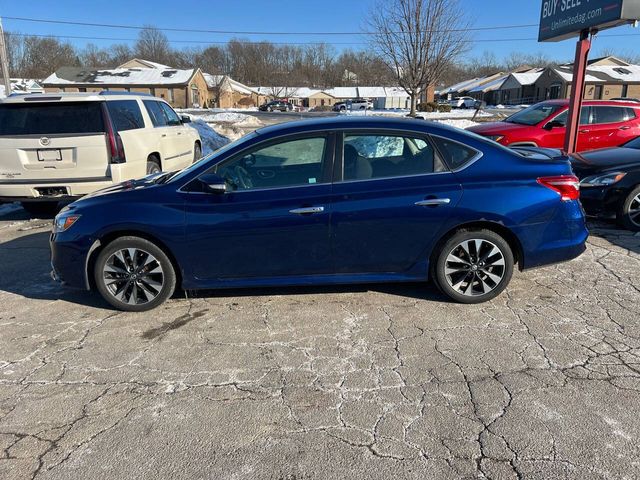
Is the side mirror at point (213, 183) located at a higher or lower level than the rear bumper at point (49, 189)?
higher

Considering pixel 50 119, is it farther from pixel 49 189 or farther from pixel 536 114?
pixel 536 114

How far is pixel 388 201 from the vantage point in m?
3.87

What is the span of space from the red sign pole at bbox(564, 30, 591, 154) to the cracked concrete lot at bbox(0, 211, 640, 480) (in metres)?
5.28

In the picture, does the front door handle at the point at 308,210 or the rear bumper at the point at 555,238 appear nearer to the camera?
the front door handle at the point at 308,210

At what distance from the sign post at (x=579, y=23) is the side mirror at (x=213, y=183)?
7.36 m

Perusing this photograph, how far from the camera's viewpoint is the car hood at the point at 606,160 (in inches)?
253

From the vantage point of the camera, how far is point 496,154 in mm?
4035

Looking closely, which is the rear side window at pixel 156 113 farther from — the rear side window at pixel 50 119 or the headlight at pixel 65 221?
the headlight at pixel 65 221

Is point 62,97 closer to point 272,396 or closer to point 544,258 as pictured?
point 272,396

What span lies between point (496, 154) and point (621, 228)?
3.71 metres

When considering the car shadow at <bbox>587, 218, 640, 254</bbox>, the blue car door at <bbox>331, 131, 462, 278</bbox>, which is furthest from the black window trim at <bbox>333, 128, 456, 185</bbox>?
the car shadow at <bbox>587, 218, 640, 254</bbox>


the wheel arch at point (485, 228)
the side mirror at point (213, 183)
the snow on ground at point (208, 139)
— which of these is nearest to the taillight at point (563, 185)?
the wheel arch at point (485, 228)

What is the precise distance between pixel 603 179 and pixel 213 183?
213 inches

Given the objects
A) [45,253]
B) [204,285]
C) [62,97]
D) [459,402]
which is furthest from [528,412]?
[62,97]
